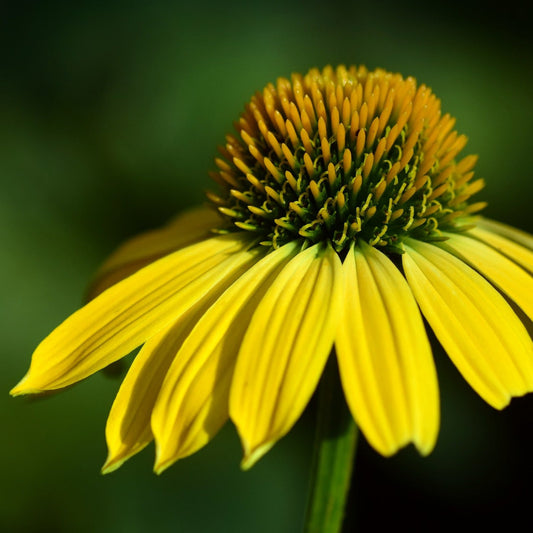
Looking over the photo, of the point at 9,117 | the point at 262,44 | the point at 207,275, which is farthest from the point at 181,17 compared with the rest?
the point at 207,275

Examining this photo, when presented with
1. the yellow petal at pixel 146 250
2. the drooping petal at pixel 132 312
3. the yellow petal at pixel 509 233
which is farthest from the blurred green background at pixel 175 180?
the drooping petal at pixel 132 312

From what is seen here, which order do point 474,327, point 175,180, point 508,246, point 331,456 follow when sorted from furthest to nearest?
1. point 175,180
2. point 508,246
3. point 331,456
4. point 474,327

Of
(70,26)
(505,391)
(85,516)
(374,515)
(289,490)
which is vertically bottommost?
(374,515)

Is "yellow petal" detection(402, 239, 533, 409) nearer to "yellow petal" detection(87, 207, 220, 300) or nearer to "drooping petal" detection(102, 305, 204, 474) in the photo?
"drooping petal" detection(102, 305, 204, 474)

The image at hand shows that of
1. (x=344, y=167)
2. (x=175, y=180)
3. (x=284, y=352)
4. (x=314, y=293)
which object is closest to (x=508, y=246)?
(x=344, y=167)

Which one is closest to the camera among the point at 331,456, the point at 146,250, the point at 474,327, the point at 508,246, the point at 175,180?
the point at 474,327

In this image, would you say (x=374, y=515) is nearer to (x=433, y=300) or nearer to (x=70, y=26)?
(x=433, y=300)

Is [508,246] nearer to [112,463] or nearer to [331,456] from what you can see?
[331,456]
